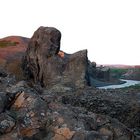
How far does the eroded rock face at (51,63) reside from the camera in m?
70.3

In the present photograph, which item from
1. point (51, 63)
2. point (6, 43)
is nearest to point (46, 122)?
point (51, 63)

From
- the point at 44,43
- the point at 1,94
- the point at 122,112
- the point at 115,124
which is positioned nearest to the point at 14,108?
the point at 1,94

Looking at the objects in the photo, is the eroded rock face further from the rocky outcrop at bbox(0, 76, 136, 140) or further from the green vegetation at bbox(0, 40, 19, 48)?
the rocky outcrop at bbox(0, 76, 136, 140)

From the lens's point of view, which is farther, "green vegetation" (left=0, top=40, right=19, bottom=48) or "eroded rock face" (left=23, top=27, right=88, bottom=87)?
"green vegetation" (left=0, top=40, right=19, bottom=48)

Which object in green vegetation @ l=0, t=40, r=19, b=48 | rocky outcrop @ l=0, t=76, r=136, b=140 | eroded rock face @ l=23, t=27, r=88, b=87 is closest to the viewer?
rocky outcrop @ l=0, t=76, r=136, b=140

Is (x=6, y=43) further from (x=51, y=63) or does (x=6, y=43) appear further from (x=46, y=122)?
(x=46, y=122)

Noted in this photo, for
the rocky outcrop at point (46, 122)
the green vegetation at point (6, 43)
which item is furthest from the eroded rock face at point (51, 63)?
the rocky outcrop at point (46, 122)

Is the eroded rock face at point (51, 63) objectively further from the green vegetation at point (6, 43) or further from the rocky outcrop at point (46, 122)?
the rocky outcrop at point (46, 122)

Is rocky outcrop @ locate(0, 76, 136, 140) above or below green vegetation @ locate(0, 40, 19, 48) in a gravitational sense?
below

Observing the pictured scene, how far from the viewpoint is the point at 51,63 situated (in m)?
73.8

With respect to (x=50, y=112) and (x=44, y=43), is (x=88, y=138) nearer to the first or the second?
(x=50, y=112)

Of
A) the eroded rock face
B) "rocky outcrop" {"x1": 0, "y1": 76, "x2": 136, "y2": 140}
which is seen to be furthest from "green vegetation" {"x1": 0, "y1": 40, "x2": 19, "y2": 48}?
"rocky outcrop" {"x1": 0, "y1": 76, "x2": 136, "y2": 140}

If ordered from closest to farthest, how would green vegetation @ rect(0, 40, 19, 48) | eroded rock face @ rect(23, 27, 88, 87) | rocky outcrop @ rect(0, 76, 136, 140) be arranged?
rocky outcrop @ rect(0, 76, 136, 140)
eroded rock face @ rect(23, 27, 88, 87)
green vegetation @ rect(0, 40, 19, 48)

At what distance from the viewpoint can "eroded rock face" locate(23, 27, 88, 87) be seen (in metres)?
70.3
